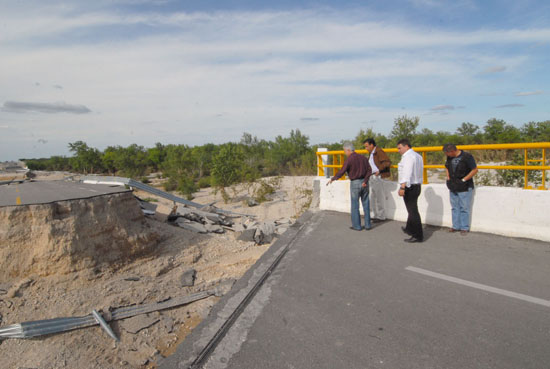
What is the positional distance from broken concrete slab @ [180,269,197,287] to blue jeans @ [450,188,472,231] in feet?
17.5

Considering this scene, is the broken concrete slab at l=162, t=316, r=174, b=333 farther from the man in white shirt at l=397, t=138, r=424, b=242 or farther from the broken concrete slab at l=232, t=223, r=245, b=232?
the broken concrete slab at l=232, t=223, r=245, b=232

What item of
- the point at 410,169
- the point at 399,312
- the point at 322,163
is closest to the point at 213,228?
the point at 322,163

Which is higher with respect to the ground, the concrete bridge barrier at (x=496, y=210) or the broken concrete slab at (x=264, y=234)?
the concrete bridge barrier at (x=496, y=210)

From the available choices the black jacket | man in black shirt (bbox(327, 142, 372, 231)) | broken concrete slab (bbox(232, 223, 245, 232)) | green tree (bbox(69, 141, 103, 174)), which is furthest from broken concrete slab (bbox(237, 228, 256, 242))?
green tree (bbox(69, 141, 103, 174))

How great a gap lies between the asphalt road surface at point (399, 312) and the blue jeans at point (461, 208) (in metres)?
0.64

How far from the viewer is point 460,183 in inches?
258

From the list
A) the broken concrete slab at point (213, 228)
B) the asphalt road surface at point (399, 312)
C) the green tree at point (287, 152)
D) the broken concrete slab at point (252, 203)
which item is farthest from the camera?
the green tree at point (287, 152)

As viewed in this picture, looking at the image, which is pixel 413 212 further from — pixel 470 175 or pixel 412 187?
pixel 470 175

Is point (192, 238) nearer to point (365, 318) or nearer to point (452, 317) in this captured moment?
point (365, 318)

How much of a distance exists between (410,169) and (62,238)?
22.0 feet

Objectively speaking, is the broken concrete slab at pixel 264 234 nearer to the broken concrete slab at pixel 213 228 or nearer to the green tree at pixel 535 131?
the broken concrete slab at pixel 213 228

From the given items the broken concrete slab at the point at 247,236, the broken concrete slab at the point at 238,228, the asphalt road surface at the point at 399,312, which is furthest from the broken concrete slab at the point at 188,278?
the broken concrete slab at the point at 238,228

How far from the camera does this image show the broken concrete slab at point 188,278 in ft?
22.4

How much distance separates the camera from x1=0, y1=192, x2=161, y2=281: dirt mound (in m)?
6.45
